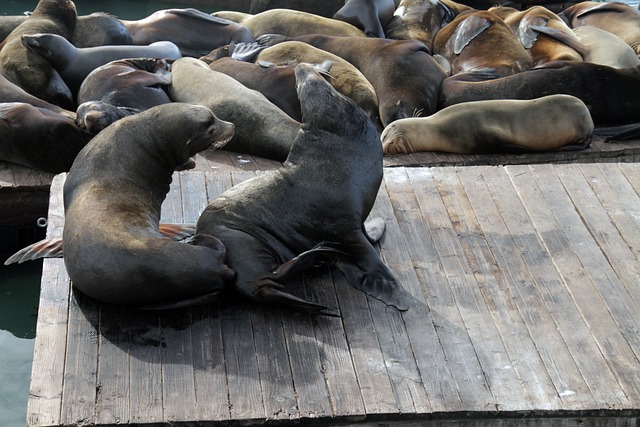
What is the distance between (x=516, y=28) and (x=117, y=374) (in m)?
6.33

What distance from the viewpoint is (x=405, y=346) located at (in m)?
4.12

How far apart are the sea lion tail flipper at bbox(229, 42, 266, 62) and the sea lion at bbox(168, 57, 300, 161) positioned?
0.74 meters

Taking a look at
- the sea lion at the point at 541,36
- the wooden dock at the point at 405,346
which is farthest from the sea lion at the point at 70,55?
the sea lion at the point at 541,36

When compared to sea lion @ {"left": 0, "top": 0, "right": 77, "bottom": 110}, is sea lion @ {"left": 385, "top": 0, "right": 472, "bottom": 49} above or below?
below

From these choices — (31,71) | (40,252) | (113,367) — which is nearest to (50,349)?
(113,367)

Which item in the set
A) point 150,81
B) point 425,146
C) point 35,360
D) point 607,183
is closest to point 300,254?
point 35,360

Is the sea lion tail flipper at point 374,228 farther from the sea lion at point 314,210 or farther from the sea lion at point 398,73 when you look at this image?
the sea lion at point 398,73

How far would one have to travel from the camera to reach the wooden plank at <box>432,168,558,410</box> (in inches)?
154

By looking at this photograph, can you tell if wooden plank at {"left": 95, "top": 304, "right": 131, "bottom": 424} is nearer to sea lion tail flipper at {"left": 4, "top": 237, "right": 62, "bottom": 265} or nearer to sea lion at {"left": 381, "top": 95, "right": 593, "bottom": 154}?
sea lion tail flipper at {"left": 4, "top": 237, "right": 62, "bottom": 265}

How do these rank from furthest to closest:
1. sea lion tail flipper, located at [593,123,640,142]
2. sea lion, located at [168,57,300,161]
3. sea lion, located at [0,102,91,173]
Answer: sea lion tail flipper, located at [593,123,640,142]
sea lion, located at [168,57,300,161]
sea lion, located at [0,102,91,173]

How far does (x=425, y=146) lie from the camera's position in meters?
7.09

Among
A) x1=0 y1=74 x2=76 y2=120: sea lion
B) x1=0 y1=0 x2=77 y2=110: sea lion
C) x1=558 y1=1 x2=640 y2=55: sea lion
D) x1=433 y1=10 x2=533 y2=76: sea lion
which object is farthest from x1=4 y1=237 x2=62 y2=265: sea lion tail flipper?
x1=558 y1=1 x2=640 y2=55: sea lion

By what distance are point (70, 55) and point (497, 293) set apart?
4685 millimetres

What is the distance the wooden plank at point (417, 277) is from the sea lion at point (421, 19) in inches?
151
